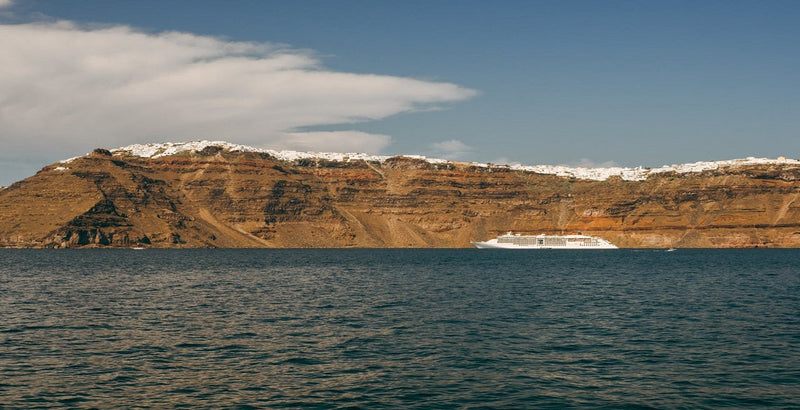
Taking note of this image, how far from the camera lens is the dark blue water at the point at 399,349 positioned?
1045 inches

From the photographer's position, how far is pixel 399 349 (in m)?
36.1

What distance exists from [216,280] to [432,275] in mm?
30439

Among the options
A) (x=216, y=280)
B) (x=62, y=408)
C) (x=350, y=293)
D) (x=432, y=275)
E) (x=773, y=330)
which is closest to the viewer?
(x=62, y=408)

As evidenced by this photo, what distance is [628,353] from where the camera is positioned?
35000mm

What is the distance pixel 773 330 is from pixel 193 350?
115 ft

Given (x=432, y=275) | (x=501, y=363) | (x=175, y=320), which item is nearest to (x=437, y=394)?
(x=501, y=363)

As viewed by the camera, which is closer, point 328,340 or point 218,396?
point 218,396

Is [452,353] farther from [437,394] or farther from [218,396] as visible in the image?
[218,396]

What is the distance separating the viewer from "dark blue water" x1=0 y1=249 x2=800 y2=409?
26531 mm

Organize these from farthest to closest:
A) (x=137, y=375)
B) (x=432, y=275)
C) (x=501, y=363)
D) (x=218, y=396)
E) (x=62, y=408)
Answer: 1. (x=432, y=275)
2. (x=501, y=363)
3. (x=137, y=375)
4. (x=218, y=396)
5. (x=62, y=408)

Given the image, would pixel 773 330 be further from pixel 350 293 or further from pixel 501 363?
pixel 350 293

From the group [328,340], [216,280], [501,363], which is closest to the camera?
[501,363]

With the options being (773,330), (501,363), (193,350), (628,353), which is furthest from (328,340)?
(773,330)

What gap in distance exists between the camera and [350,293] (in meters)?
68.1
